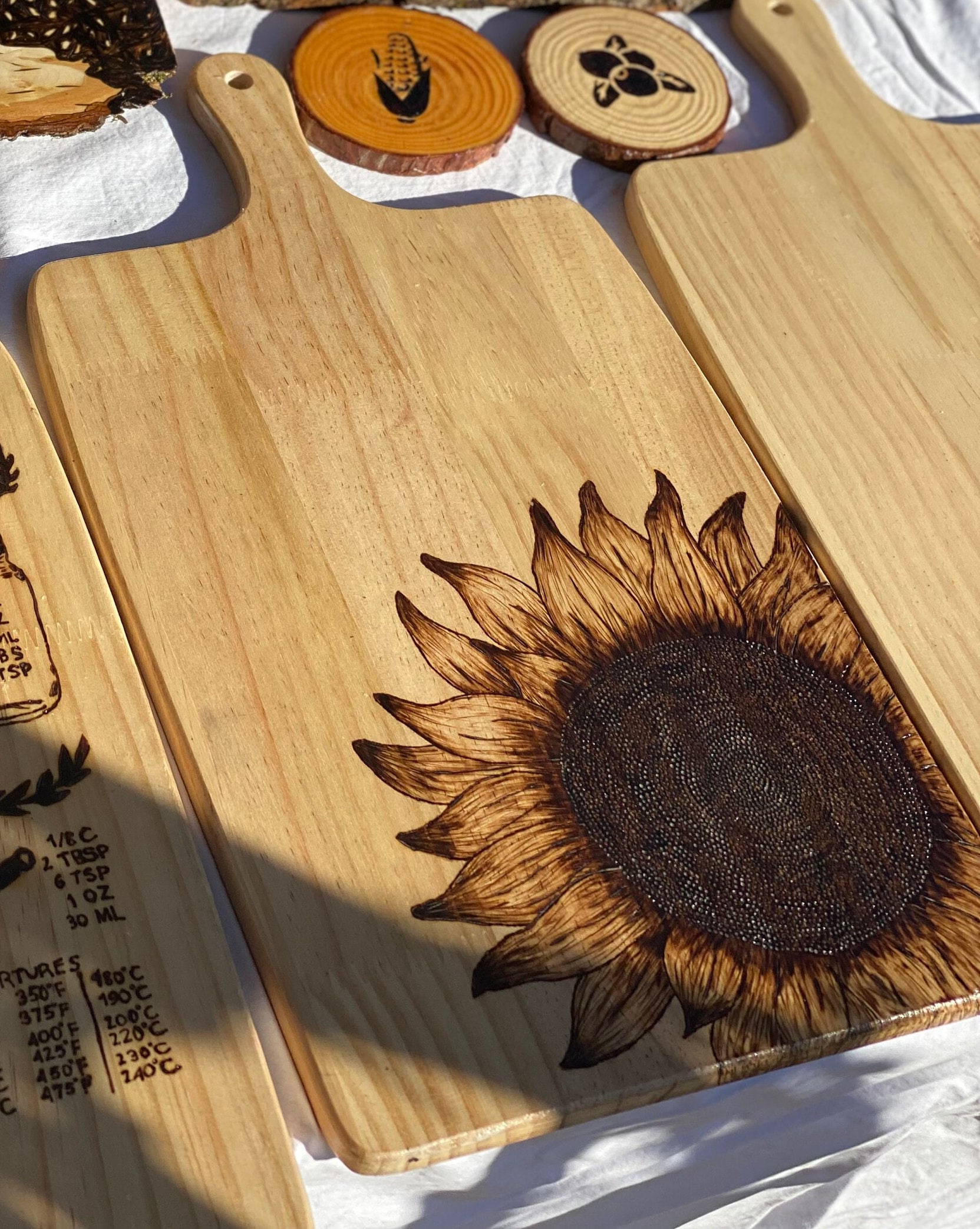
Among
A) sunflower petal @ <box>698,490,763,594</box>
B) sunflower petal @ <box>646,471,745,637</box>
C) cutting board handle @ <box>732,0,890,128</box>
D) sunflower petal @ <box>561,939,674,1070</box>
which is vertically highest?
cutting board handle @ <box>732,0,890,128</box>

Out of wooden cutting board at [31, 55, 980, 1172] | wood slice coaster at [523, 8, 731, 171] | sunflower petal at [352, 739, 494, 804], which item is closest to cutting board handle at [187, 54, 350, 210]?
wooden cutting board at [31, 55, 980, 1172]

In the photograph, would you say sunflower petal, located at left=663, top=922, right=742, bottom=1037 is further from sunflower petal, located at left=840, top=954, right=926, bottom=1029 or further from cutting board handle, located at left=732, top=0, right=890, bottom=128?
cutting board handle, located at left=732, top=0, right=890, bottom=128

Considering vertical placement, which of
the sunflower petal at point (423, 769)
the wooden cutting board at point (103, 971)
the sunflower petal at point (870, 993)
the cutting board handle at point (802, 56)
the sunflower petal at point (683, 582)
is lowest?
the wooden cutting board at point (103, 971)

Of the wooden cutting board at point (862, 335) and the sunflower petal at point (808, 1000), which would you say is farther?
the wooden cutting board at point (862, 335)

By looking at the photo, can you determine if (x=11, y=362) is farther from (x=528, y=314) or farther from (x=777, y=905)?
(x=777, y=905)

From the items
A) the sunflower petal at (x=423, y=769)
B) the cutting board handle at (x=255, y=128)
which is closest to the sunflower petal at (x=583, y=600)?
the sunflower petal at (x=423, y=769)

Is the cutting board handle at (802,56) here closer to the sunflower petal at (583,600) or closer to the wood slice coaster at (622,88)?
the wood slice coaster at (622,88)

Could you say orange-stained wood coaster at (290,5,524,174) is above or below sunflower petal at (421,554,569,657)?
above
